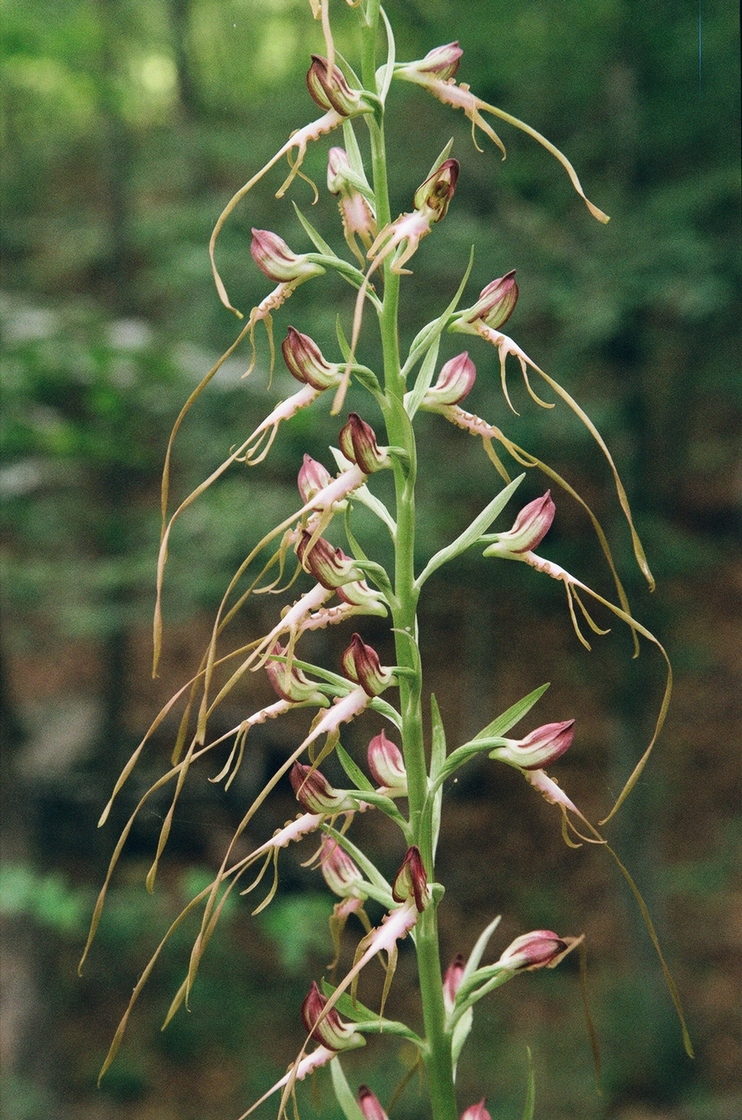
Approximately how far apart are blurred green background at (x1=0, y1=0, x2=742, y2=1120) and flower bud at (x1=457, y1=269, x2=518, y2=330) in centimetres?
123

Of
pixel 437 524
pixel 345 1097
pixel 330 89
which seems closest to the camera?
pixel 330 89

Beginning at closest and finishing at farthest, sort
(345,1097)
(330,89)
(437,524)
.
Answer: (330,89), (345,1097), (437,524)

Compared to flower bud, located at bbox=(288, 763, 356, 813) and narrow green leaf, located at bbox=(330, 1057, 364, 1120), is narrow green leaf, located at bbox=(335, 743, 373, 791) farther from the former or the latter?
narrow green leaf, located at bbox=(330, 1057, 364, 1120)

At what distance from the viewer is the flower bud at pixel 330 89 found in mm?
454

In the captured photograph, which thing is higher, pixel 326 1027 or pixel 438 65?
pixel 438 65

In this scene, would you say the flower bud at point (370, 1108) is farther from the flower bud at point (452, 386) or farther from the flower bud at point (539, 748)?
the flower bud at point (452, 386)

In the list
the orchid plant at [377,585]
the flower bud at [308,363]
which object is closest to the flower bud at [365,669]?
the orchid plant at [377,585]

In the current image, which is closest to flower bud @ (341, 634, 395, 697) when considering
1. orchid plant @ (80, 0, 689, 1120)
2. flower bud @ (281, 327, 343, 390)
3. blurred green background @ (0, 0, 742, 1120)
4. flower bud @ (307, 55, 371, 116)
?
orchid plant @ (80, 0, 689, 1120)

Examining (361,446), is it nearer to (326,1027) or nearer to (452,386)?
(452,386)

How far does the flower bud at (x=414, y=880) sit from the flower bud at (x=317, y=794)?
5 centimetres

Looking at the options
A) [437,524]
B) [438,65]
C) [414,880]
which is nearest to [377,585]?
[414,880]

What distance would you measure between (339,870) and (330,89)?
37 centimetres

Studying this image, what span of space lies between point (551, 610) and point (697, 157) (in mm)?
1390

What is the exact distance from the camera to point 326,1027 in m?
0.53
